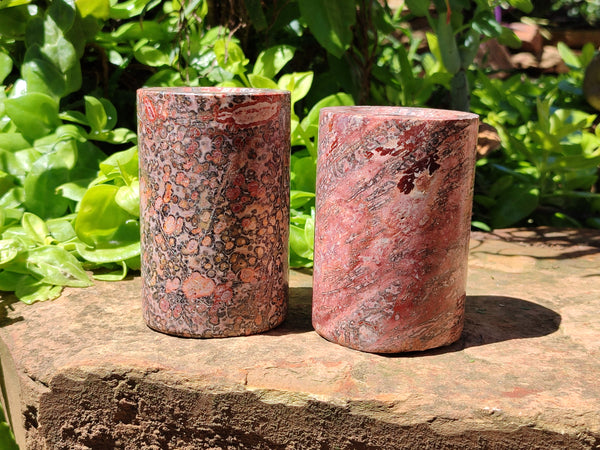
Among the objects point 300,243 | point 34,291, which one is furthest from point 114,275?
point 300,243

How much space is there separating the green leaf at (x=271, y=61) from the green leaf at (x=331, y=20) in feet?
0.39

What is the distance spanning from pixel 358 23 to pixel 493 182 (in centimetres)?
67

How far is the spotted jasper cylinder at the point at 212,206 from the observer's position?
1.25 meters

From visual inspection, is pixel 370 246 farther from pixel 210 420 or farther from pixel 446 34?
pixel 446 34

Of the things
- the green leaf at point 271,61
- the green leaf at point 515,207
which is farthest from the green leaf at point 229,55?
the green leaf at point 515,207

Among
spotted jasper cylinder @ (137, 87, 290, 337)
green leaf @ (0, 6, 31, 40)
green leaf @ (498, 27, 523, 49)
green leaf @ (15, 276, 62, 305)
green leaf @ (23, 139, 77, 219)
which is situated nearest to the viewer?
spotted jasper cylinder @ (137, 87, 290, 337)

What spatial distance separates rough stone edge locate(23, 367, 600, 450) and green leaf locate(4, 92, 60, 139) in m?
0.80

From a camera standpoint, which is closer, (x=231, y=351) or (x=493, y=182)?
(x=231, y=351)

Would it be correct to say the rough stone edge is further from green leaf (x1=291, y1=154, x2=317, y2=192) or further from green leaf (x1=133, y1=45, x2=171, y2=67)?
green leaf (x1=133, y1=45, x2=171, y2=67)

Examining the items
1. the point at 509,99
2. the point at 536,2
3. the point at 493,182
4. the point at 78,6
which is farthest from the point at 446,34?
the point at 536,2

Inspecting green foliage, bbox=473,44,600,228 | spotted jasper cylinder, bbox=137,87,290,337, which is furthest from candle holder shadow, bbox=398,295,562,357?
green foliage, bbox=473,44,600,228

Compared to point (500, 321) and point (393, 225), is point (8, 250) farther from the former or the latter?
point (500, 321)

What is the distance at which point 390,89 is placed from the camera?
2.25 metres

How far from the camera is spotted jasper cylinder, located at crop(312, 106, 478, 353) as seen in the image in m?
1.20
